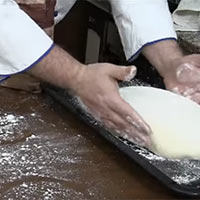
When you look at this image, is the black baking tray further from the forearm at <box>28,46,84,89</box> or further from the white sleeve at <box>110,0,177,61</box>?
the white sleeve at <box>110,0,177,61</box>

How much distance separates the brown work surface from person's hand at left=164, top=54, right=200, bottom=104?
209 millimetres

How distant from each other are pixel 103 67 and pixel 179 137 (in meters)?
0.19

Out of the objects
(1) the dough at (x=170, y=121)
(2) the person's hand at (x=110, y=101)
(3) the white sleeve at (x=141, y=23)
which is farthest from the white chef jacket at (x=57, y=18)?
(1) the dough at (x=170, y=121)

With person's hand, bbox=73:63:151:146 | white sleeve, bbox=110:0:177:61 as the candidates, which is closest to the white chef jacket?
white sleeve, bbox=110:0:177:61

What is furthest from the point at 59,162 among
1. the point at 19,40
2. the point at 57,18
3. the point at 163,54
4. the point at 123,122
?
the point at 57,18

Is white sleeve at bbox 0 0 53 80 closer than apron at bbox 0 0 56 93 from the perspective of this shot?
Yes

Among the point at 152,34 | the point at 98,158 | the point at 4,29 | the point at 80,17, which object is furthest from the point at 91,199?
the point at 80,17

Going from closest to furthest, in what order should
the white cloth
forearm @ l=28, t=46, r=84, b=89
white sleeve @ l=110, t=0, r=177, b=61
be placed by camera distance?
forearm @ l=28, t=46, r=84, b=89 → white sleeve @ l=110, t=0, r=177, b=61 → the white cloth

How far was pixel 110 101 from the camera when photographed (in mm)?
864

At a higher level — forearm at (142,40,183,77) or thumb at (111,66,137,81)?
thumb at (111,66,137,81)

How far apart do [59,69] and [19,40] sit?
11 centimetres

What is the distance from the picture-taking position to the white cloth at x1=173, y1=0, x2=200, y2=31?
1.48 meters

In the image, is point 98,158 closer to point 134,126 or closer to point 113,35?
point 134,126

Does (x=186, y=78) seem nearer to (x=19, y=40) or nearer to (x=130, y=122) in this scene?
(x=130, y=122)
